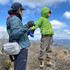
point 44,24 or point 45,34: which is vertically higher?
point 44,24

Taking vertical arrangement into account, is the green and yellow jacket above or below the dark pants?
above

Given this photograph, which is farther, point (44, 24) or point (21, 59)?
point (44, 24)

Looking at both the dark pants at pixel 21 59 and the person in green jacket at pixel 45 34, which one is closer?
the dark pants at pixel 21 59

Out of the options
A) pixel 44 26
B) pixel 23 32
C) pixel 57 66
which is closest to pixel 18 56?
pixel 23 32

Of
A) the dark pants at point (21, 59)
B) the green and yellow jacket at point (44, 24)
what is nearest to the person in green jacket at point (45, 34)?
the green and yellow jacket at point (44, 24)

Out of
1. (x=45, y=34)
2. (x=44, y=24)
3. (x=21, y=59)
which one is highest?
(x=44, y=24)

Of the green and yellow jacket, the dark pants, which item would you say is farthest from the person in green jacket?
the dark pants

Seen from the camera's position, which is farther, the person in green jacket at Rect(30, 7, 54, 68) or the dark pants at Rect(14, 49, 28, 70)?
the person in green jacket at Rect(30, 7, 54, 68)

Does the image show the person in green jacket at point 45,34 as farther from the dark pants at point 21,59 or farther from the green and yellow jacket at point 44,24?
the dark pants at point 21,59

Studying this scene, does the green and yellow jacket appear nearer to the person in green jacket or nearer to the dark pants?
the person in green jacket

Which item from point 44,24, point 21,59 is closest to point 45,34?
point 44,24

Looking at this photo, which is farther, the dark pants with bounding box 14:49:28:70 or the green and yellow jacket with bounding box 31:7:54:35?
the green and yellow jacket with bounding box 31:7:54:35

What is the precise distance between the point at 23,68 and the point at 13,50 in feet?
1.15

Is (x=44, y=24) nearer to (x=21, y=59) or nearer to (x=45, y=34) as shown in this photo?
(x=45, y=34)
